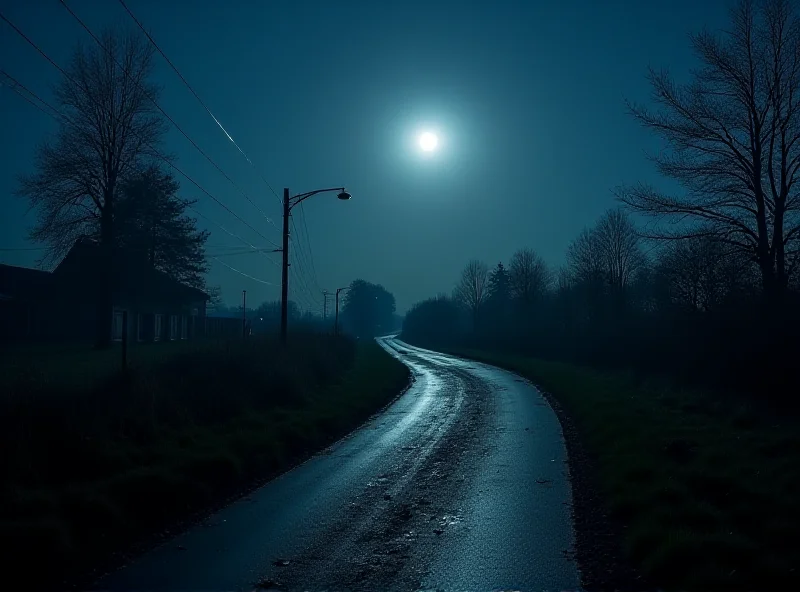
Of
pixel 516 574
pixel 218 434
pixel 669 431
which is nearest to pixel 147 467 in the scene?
pixel 218 434

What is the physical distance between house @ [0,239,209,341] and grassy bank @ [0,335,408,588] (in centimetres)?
2897

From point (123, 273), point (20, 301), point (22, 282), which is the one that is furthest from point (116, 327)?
point (22, 282)

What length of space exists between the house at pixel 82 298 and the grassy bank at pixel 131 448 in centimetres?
2897

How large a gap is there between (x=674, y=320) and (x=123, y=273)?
3426 centimetres

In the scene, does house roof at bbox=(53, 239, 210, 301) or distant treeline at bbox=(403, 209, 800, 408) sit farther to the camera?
house roof at bbox=(53, 239, 210, 301)

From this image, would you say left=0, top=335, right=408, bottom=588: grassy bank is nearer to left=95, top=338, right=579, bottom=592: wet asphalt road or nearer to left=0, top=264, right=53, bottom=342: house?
left=95, top=338, right=579, bottom=592: wet asphalt road

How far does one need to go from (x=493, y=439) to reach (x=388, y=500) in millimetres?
6118

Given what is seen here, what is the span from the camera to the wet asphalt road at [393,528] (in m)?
6.54

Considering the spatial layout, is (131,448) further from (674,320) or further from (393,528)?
(674,320)

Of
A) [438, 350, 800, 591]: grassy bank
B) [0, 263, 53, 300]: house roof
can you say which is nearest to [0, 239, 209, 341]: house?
[0, 263, 53, 300]: house roof

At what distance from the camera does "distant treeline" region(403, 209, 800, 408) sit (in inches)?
798

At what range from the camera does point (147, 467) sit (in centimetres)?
1044

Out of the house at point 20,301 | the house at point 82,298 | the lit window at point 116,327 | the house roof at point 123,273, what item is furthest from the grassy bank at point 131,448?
the lit window at point 116,327

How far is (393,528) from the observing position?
324 inches
